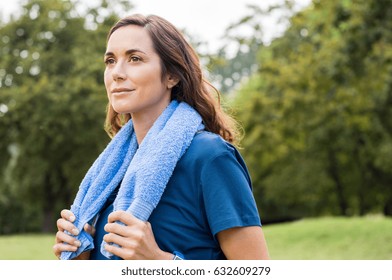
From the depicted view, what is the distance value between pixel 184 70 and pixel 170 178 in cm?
47

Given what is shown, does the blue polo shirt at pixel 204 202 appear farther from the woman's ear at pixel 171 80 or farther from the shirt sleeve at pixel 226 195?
the woman's ear at pixel 171 80

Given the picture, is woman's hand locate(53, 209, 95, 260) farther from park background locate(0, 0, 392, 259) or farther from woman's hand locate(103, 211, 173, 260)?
park background locate(0, 0, 392, 259)

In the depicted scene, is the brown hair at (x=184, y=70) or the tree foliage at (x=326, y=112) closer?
the brown hair at (x=184, y=70)

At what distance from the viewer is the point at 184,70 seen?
2.43 metres

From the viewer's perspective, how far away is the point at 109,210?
2355 millimetres

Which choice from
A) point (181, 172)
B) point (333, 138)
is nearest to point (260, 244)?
point (181, 172)

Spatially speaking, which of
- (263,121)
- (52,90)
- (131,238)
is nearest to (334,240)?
(263,121)

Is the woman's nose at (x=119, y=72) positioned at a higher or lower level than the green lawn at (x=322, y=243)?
higher

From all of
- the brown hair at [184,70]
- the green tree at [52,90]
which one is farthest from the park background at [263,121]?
the brown hair at [184,70]

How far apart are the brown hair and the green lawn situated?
465 inches

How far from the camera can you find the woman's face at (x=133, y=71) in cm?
229

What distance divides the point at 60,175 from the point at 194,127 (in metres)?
26.8

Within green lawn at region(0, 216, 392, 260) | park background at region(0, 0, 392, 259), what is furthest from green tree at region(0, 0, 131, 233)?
green lawn at region(0, 216, 392, 260)

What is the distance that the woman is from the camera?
2.09 meters
